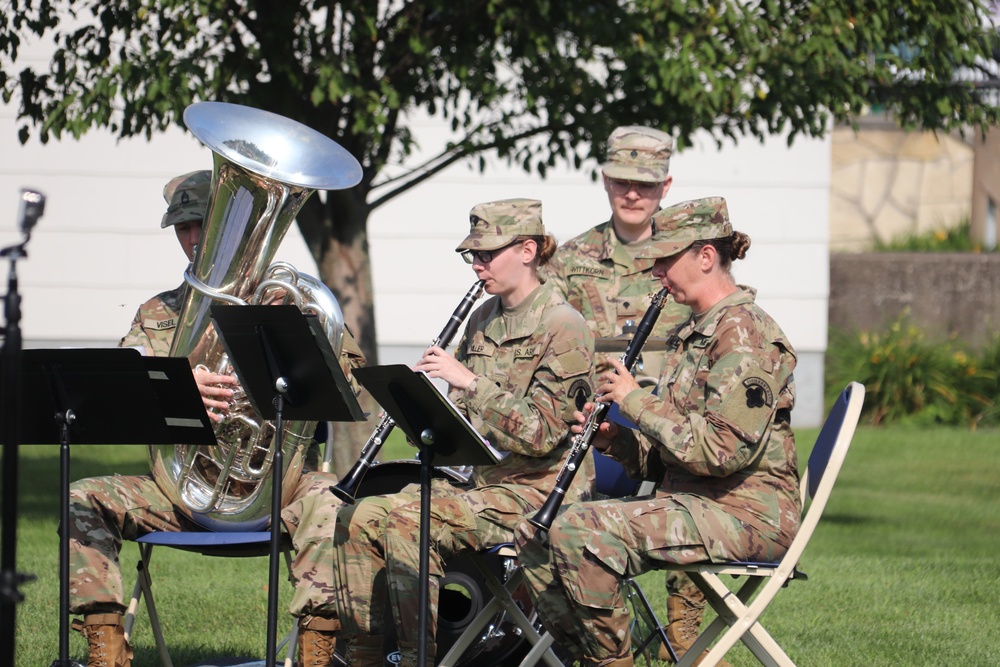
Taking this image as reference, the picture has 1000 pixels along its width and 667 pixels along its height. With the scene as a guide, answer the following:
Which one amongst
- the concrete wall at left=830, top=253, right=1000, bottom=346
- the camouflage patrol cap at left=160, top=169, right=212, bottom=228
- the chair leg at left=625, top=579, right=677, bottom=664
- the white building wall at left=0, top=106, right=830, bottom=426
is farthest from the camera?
the concrete wall at left=830, top=253, right=1000, bottom=346

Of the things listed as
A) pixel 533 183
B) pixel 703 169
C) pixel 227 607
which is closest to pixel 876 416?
pixel 703 169

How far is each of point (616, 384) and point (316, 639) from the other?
137 centimetres

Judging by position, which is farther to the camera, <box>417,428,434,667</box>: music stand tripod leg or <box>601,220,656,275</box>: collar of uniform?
<box>601,220,656,275</box>: collar of uniform

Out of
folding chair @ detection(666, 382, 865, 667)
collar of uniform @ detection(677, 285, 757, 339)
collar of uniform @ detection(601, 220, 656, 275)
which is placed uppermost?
collar of uniform @ detection(677, 285, 757, 339)

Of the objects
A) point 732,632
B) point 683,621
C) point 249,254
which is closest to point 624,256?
point 683,621

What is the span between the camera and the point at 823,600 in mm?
6188

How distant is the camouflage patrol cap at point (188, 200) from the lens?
488 centimetres

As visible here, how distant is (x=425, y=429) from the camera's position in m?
3.89

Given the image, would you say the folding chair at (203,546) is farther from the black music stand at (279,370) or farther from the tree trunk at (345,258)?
the tree trunk at (345,258)

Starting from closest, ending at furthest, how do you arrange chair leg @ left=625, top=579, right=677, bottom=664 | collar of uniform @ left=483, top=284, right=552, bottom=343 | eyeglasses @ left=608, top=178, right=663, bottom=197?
1. collar of uniform @ left=483, top=284, right=552, bottom=343
2. chair leg @ left=625, top=579, right=677, bottom=664
3. eyeglasses @ left=608, top=178, right=663, bottom=197

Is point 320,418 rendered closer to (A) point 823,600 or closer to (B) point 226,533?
(B) point 226,533

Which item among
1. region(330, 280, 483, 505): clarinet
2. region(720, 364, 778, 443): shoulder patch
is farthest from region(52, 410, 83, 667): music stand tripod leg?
region(720, 364, 778, 443): shoulder patch

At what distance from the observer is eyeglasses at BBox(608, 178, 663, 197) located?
5430 millimetres

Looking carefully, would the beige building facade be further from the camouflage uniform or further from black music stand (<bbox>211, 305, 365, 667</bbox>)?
black music stand (<bbox>211, 305, 365, 667</bbox>)
